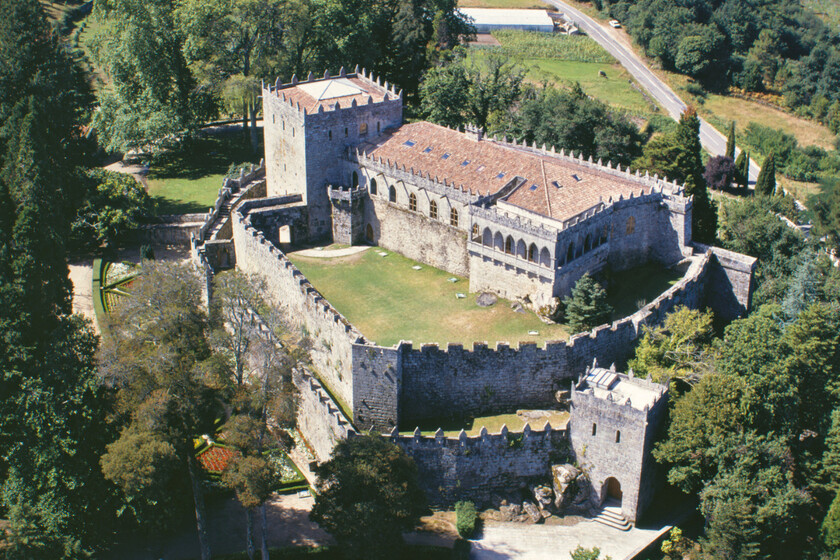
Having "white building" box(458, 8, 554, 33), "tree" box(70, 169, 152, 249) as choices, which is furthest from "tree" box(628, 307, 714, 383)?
"white building" box(458, 8, 554, 33)

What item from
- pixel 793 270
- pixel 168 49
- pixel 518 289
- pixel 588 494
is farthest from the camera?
pixel 168 49

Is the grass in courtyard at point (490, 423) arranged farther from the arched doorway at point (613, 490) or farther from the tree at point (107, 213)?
the tree at point (107, 213)

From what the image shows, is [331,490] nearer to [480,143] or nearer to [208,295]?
[208,295]

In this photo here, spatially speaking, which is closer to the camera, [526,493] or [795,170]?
[526,493]

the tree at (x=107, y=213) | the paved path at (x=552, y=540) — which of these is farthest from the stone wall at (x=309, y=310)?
the paved path at (x=552, y=540)

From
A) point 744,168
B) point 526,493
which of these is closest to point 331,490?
point 526,493

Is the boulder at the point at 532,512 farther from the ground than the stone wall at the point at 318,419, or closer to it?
closer to it

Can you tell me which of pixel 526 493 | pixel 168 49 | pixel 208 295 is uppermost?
pixel 168 49

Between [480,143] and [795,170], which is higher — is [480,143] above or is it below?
above
